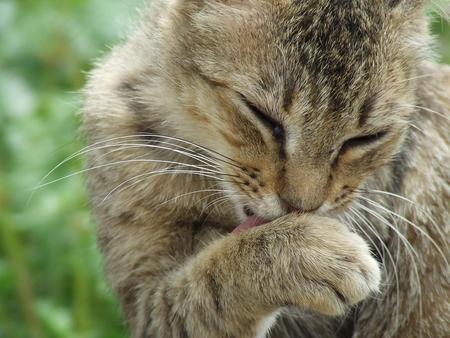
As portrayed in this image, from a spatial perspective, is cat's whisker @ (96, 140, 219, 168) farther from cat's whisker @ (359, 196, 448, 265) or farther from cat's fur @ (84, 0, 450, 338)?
cat's whisker @ (359, 196, 448, 265)

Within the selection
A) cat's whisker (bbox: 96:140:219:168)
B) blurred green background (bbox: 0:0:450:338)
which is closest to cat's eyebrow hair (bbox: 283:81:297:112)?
cat's whisker (bbox: 96:140:219:168)

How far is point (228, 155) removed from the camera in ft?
12.1

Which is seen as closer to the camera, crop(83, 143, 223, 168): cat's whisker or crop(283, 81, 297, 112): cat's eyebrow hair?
crop(283, 81, 297, 112): cat's eyebrow hair

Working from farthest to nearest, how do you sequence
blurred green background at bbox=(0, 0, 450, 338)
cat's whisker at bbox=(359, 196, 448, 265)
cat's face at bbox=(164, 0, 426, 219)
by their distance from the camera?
blurred green background at bbox=(0, 0, 450, 338) → cat's whisker at bbox=(359, 196, 448, 265) → cat's face at bbox=(164, 0, 426, 219)

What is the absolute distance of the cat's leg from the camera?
3.54 metres

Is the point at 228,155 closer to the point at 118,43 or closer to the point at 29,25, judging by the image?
the point at 118,43

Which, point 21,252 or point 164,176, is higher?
point 164,176

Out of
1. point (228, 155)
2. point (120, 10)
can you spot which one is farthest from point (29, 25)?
point (228, 155)

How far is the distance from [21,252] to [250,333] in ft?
5.94

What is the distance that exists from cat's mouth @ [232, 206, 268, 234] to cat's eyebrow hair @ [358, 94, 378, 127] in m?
0.49

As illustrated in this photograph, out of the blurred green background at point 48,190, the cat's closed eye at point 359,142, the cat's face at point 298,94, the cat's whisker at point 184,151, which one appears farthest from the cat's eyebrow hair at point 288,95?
the blurred green background at point 48,190

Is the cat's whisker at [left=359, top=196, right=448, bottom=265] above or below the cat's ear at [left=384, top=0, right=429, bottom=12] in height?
below

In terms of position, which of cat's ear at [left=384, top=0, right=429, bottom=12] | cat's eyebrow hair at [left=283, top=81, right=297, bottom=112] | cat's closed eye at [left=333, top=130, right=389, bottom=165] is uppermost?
cat's ear at [left=384, top=0, right=429, bottom=12]

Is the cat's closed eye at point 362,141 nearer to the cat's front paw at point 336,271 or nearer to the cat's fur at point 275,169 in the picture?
the cat's fur at point 275,169
